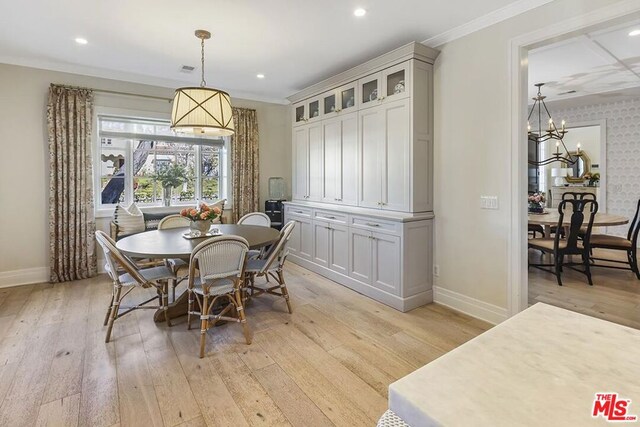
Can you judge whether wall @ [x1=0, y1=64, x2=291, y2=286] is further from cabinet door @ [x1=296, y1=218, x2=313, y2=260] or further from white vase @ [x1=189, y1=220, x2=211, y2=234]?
cabinet door @ [x1=296, y1=218, x2=313, y2=260]

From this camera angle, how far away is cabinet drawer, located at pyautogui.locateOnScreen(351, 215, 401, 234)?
346 cm

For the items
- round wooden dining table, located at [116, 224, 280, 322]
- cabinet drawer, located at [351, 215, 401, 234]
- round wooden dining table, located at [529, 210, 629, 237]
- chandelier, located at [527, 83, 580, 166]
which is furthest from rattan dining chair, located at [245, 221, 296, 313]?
chandelier, located at [527, 83, 580, 166]

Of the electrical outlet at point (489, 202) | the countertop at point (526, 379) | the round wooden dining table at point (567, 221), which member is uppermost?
the electrical outlet at point (489, 202)

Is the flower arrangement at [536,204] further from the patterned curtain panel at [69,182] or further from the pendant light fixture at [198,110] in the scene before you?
the patterned curtain panel at [69,182]

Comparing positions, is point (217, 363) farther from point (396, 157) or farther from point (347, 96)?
point (347, 96)

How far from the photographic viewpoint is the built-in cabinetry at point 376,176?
A: 11.3 feet

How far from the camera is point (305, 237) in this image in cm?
501

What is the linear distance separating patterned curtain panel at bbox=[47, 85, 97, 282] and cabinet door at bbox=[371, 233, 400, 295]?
379 centimetres

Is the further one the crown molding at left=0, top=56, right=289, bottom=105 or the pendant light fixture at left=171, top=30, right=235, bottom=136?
the crown molding at left=0, top=56, right=289, bottom=105

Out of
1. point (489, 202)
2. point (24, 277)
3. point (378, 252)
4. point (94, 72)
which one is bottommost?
point (24, 277)

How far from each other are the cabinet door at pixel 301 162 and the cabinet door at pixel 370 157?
127 centimetres

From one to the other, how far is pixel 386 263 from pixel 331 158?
1.70m

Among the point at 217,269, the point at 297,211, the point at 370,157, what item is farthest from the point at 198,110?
the point at 297,211

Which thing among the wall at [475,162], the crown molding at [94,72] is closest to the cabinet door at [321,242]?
the wall at [475,162]
